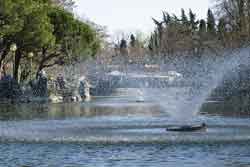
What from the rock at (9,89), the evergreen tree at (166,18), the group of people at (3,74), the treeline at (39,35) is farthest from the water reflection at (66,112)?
the evergreen tree at (166,18)

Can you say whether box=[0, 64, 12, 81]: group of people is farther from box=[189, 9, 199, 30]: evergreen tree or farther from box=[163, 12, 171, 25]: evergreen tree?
box=[163, 12, 171, 25]: evergreen tree

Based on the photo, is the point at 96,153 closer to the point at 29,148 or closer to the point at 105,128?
the point at 29,148

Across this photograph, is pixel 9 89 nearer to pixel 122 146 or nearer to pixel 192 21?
pixel 122 146

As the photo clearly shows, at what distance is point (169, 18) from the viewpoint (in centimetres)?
10531

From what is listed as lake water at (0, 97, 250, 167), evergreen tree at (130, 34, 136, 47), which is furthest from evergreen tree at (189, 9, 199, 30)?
lake water at (0, 97, 250, 167)

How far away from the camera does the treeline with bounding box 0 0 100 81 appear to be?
165ft

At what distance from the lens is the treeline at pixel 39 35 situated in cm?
5031

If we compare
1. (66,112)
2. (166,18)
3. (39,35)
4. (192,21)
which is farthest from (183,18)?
(66,112)

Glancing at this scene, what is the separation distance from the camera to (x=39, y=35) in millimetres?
53000

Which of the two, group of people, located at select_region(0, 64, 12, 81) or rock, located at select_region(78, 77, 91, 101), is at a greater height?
group of people, located at select_region(0, 64, 12, 81)

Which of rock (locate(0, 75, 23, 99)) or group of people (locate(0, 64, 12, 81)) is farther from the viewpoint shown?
group of people (locate(0, 64, 12, 81))

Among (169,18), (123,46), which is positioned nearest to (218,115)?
(169,18)

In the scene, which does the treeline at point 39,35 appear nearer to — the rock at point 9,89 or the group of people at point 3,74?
the group of people at point 3,74

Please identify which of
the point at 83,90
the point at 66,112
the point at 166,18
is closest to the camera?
the point at 66,112
